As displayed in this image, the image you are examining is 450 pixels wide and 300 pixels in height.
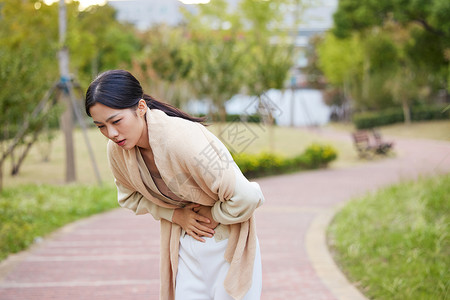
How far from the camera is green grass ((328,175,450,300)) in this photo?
3.99m

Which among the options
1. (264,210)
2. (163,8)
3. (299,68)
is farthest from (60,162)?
(163,8)

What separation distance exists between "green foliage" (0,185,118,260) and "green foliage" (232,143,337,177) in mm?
3594

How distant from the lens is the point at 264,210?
825 cm

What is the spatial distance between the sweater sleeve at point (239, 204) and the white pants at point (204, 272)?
157mm

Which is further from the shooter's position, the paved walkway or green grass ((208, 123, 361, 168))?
green grass ((208, 123, 361, 168))

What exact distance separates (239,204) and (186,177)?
22cm

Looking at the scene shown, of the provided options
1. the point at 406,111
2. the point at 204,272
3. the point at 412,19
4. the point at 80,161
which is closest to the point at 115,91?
the point at 204,272

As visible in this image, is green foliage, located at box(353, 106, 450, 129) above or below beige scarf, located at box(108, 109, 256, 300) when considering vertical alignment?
below

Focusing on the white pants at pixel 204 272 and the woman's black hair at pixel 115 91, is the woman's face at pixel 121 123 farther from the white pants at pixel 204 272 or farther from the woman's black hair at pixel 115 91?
the white pants at pixel 204 272

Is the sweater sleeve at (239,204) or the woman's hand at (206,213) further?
the woman's hand at (206,213)

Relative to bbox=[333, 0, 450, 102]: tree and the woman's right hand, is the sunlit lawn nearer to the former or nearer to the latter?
bbox=[333, 0, 450, 102]: tree

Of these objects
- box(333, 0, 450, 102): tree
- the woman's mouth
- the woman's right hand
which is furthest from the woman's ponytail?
box(333, 0, 450, 102): tree

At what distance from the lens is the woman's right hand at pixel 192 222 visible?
6.54 ft

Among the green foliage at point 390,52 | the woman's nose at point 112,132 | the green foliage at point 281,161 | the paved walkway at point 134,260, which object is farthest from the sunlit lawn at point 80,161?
the woman's nose at point 112,132
